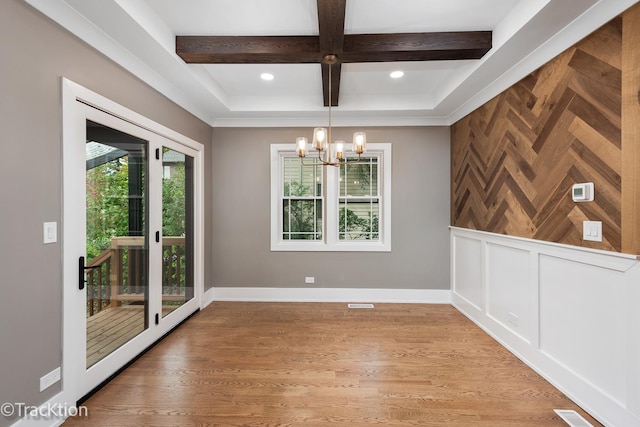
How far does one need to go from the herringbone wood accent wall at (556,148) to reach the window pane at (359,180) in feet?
4.66

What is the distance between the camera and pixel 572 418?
1939 millimetres

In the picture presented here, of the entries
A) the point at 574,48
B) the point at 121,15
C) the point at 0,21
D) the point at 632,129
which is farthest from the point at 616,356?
the point at 0,21

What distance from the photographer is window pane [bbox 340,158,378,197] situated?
4.40m

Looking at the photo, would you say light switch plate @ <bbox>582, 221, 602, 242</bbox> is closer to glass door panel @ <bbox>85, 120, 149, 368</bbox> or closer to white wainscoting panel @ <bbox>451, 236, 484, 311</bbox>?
white wainscoting panel @ <bbox>451, 236, 484, 311</bbox>

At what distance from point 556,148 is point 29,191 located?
11.8ft

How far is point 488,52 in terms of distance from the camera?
2.54 metres

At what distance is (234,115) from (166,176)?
142 centimetres

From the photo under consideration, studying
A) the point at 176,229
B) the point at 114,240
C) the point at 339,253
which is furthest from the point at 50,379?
the point at 339,253

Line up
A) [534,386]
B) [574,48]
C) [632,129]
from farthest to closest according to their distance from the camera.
A: [534,386], [574,48], [632,129]

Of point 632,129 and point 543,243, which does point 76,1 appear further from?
point 543,243

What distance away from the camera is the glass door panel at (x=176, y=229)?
10.3ft

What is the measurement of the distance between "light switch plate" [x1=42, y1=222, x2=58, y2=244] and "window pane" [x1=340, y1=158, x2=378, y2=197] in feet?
10.8

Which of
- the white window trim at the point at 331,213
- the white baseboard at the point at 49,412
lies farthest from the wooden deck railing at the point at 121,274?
the white window trim at the point at 331,213

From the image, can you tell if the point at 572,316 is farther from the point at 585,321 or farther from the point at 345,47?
the point at 345,47
